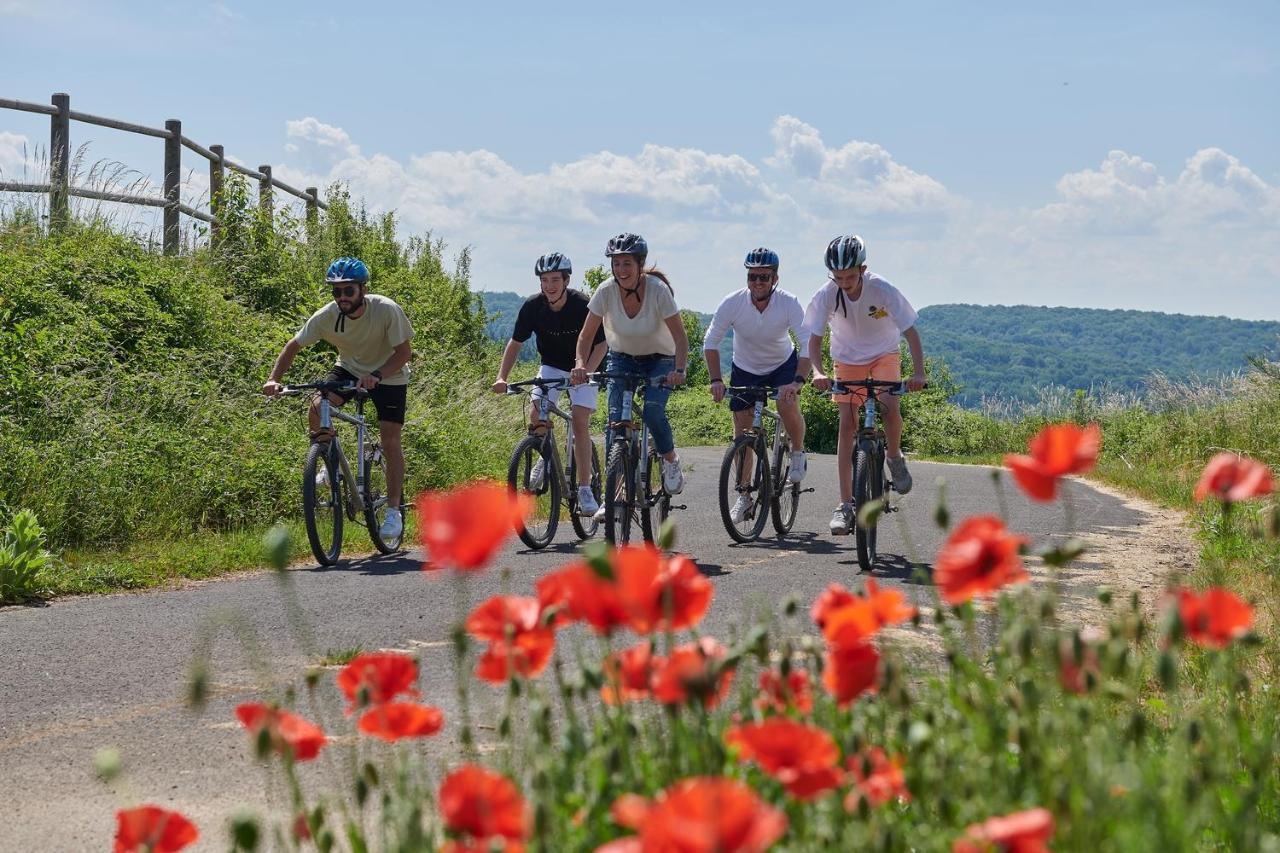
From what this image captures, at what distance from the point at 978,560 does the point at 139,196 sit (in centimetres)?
1750

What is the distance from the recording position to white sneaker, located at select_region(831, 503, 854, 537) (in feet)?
32.7

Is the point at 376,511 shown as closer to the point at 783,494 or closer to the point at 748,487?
the point at 748,487

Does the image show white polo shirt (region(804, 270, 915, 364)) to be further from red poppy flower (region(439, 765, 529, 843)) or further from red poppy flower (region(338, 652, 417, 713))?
red poppy flower (region(439, 765, 529, 843))

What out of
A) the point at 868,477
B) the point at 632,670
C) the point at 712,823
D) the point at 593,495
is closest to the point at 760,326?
the point at 593,495

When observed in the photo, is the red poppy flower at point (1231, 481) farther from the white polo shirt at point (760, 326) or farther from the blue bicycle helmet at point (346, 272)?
the white polo shirt at point (760, 326)

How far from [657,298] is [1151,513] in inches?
271

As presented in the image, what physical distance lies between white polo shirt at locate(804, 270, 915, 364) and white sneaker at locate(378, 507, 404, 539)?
326 cm

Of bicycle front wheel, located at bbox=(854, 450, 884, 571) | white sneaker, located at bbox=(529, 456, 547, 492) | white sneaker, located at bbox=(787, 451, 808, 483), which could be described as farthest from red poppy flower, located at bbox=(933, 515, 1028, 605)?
white sneaker, located at bbox=(787, 451, 808, 483)

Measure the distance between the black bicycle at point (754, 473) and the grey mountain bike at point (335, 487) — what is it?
250cm

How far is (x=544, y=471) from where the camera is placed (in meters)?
10.3

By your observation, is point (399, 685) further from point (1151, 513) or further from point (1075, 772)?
point (1151, 513)

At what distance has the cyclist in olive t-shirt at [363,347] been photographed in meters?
9.65

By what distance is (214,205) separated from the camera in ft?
64.6

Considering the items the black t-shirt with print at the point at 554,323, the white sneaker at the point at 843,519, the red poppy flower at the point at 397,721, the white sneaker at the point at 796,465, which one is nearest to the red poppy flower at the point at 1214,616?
the red poppy flower at the point at 397,721
